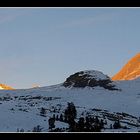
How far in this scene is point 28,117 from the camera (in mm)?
41000

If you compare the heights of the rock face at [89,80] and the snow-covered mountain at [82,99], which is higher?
the rock face at [89,80]

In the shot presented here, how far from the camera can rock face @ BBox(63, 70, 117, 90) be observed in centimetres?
8125

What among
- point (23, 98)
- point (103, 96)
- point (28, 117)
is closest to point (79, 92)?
point (103, 96)

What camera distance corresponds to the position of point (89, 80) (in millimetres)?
84688

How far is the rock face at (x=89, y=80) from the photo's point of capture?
81250 mm

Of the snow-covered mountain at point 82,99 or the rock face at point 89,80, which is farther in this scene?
the rock face at point 89,80

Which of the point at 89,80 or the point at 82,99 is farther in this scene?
the point at 89,80

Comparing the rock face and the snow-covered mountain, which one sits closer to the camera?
the snow-covered mountain

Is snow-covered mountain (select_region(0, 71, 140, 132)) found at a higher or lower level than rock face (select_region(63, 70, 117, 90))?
lower

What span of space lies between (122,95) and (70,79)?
636 inches

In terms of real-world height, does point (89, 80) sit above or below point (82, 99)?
above
